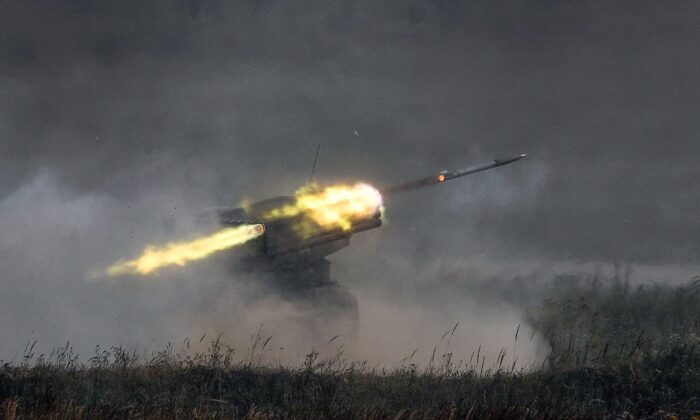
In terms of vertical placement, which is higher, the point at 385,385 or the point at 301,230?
the point at 301,230

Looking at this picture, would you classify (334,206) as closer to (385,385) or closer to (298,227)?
(298,227)

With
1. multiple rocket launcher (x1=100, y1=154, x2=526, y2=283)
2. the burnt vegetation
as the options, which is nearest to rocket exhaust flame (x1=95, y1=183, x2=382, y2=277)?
multiple rocket launcher (x1=100, y1=154, x2=526, y2=283)

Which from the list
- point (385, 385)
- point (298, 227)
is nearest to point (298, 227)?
point (298, 227)

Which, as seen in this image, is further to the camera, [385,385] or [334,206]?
[334,206]

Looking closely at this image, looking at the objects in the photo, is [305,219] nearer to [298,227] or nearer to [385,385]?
[298,227]

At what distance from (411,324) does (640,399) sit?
85.6 feet

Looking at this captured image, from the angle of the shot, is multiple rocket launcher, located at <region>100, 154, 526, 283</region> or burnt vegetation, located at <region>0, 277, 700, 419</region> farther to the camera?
multiple rocket launcher, located at <region>100, 154, 526, 283</region>

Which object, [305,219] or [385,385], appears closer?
[385,385]

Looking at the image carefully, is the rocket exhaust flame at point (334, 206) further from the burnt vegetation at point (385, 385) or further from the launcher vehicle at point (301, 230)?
the burnt vegetation at point (385, 385)

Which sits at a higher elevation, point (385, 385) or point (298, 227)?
point (298, 227)

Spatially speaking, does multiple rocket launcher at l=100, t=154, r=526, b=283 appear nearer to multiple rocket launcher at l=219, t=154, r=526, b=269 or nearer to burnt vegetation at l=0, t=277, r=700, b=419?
multiple rocket launcher at l=219, t=154, r=526, b=269

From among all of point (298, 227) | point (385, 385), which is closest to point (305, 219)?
point (298, 227)

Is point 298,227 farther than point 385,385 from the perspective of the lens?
Yes

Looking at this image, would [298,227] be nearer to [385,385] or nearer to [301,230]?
[301,230]
